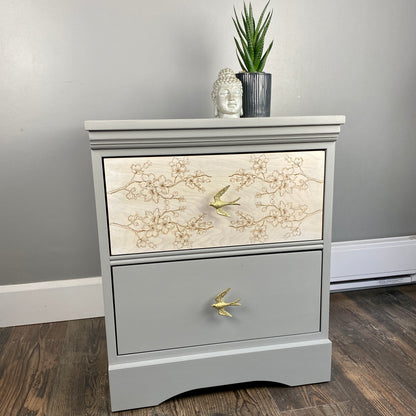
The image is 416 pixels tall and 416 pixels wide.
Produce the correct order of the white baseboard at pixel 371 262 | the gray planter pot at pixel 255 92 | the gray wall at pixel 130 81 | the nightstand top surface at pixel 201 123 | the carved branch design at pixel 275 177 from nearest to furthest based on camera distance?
the nightstand top surface at pixel 201 123 < the carved branch design at pixel 275 177 < the gray planter pot at pixel 255 92 < the gray wall at pixel 130 81 < the white baseboard at pixel 371 262

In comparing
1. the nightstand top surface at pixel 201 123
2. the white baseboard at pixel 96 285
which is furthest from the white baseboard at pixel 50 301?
the nightstand top surface at pixel 201 123

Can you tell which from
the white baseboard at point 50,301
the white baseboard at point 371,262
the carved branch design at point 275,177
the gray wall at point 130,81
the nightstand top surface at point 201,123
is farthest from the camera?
the white baseboard at point 371,262

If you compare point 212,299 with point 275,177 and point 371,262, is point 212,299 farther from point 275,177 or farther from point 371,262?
point 371,262

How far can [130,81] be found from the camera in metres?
1.31

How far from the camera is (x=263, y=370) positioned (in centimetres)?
102

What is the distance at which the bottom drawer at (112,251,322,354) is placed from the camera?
3.07 feet

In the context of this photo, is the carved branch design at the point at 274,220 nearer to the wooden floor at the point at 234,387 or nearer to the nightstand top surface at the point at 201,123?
the nightstand top surface at the point at 201,123

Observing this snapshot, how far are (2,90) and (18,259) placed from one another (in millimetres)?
556

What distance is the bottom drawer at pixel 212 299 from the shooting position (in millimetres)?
937

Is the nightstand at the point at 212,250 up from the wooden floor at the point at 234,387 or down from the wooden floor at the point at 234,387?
up

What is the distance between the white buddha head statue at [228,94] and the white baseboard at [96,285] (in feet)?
2.57

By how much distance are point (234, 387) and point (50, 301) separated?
72cm

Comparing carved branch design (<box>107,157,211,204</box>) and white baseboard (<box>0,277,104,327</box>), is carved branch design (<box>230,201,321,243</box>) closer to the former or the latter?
carved branch design (<box>107,157,211,204</box>)

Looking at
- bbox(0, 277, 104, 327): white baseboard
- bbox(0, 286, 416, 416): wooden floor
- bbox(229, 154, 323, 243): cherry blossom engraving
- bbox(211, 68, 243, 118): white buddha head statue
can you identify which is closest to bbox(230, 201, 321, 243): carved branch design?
bbox(229, 154, 323, 243): cherry blossom engraving
